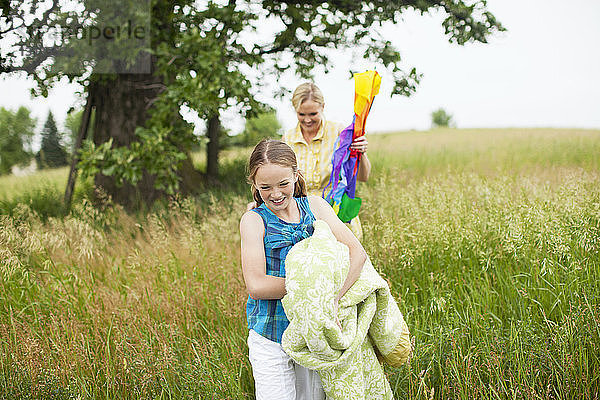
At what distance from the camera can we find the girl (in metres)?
1.78

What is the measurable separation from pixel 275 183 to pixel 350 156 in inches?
43.9

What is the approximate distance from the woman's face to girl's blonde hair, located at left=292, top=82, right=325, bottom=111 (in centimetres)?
2

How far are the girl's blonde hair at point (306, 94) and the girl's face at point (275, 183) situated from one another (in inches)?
46.8

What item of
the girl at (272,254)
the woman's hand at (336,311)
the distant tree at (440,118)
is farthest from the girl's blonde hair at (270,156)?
the distant tree at (440,118)

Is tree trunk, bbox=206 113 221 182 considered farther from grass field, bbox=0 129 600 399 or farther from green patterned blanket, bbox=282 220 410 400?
green patterned blanket, bbox=282 220 410 400

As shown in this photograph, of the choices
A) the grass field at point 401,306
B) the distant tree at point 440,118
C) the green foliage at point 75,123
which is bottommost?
the grass field at point 401,306

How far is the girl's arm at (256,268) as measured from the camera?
1.75 m

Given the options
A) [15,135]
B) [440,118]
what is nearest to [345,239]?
[15,135]

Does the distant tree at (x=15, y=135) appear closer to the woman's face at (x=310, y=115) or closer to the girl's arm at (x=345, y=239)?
the woman's face at (x=310, y=115)

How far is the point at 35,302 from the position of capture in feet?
→ 11.3

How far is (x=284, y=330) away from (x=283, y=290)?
0.60ft

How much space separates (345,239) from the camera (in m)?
1.87

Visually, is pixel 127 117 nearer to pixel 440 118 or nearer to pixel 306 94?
pixel 306 94

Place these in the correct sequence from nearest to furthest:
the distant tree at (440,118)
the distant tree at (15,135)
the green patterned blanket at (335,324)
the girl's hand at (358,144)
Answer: the green patterned blanket at (335,324) → the girl's hand at (358,144) → the distant tree at (15,135) → the distant tree at (440,118)
